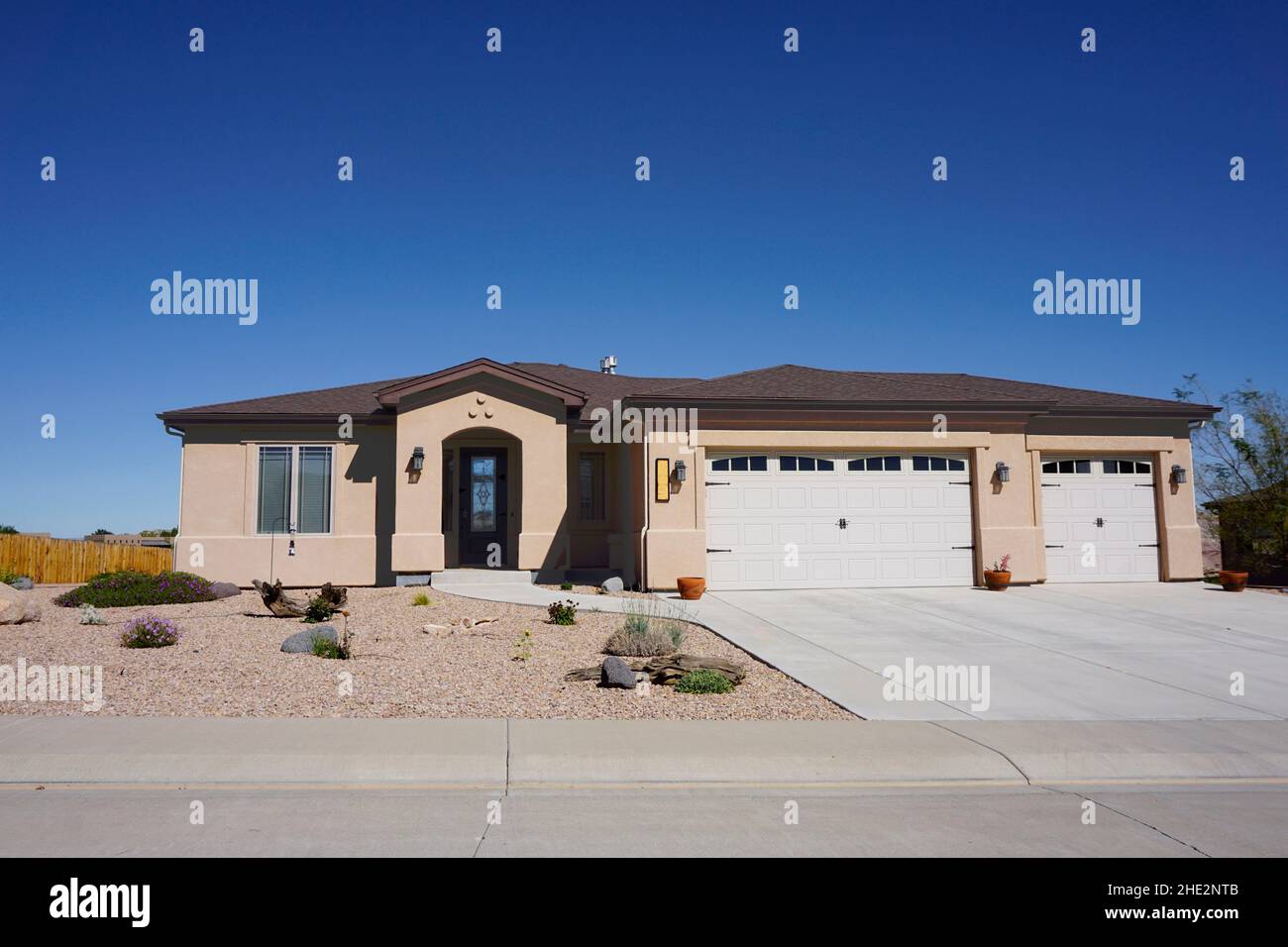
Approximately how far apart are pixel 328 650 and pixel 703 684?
444 cm

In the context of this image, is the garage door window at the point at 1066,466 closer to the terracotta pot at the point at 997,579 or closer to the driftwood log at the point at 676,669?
the terracotta pot at the point at 997,579

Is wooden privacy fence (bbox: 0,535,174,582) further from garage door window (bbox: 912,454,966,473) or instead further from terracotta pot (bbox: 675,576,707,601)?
garage door window (bbox: 912,454,966,473)

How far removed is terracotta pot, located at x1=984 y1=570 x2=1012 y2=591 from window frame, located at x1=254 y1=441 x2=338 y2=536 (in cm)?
1309

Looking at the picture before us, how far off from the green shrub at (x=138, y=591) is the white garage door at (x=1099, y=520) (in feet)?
53.5

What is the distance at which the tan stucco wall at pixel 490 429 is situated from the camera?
17.2 metres

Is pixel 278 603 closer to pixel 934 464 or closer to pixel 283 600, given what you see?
pixel 283 600

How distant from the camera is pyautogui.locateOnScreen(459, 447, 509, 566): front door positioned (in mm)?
19297

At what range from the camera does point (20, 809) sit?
214 inches

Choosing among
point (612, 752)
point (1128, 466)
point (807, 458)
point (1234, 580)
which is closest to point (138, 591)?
point (612, 752)

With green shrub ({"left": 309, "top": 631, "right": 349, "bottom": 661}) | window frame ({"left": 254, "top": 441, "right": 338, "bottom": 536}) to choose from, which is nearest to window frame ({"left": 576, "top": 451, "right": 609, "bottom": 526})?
window frame ({"left": 254, "top": 441, "right": 338, "bottom": 536})
